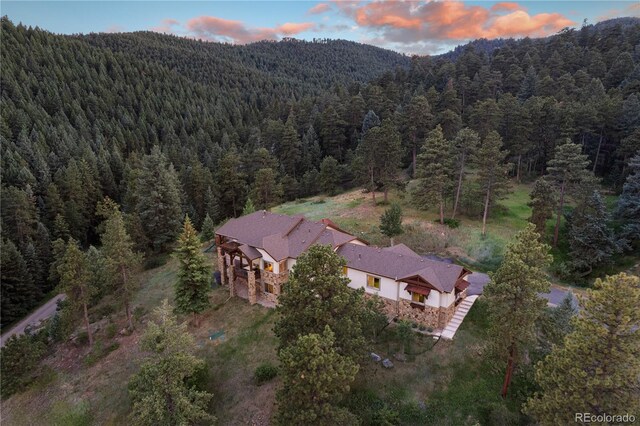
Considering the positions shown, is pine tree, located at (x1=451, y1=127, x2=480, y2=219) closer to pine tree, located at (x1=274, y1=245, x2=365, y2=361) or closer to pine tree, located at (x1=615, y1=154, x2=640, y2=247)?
pine tree, located at (x1=615, y1=154, x2=640, y2=247)

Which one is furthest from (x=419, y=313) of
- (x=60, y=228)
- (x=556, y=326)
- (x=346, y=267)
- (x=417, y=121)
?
(x=60, y=228)

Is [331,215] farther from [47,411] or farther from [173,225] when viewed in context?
[47,411]

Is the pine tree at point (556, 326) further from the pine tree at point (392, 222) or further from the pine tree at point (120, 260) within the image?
the pine tree at point (120, 260)

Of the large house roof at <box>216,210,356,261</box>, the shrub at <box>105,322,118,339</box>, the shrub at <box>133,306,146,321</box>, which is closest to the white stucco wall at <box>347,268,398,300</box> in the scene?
the large house roof at <box>216,210,356,261</box>

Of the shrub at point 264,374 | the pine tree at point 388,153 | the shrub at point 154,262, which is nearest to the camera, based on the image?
the shrub at point 264,374

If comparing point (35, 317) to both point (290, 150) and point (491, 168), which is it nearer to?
point (290, 150)

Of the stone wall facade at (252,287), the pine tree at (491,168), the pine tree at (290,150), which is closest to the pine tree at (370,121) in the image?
the pine tree at (290,150)

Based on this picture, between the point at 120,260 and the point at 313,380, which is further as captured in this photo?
the point at 120,260

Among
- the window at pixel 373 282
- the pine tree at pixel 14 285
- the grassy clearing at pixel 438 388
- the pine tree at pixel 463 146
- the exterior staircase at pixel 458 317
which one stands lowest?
the pine tree at pixel 14 285

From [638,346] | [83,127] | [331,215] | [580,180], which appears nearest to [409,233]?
[331,215]
